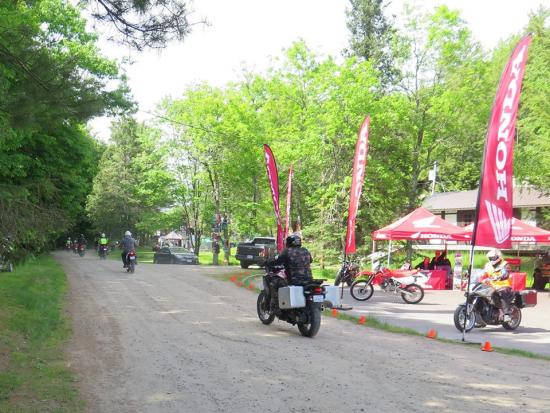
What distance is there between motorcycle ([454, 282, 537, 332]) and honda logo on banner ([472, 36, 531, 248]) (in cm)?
202

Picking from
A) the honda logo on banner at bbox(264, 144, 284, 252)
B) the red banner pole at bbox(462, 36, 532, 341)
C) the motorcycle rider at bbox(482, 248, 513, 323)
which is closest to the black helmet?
the red banner pole at bbox(462, 36, 532, 341)

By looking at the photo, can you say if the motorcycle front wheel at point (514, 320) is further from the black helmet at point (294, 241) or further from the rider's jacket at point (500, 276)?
the black helmet at point (294, 241)

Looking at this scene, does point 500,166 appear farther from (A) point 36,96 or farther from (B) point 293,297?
(A) point 36,96

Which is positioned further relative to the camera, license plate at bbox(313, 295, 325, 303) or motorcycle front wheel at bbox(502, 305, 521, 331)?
motorcycle front wheel at bbox(502, 305, 521, 331)

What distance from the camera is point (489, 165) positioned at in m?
10.3

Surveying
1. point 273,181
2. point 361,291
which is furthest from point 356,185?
point 273,181

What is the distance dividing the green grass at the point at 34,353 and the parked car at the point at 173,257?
68.1 ft

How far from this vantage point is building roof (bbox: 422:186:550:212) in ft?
131

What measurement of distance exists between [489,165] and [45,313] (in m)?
9.20

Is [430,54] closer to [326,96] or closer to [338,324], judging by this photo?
[326,96]

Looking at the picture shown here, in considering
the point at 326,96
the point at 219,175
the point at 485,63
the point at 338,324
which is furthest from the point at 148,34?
the point at 219,175

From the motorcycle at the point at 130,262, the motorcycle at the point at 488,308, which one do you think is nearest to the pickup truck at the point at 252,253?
the motorcycle at the point at 130,262

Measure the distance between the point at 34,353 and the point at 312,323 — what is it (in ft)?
14.8

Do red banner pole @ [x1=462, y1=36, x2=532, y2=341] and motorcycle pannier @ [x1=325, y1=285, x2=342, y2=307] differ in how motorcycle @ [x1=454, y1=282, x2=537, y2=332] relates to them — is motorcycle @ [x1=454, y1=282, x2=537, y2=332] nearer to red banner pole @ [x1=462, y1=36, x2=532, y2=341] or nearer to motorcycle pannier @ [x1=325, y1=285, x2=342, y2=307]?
red banner pole @ [x1=462, y1=36, x2=532, y2=341]
